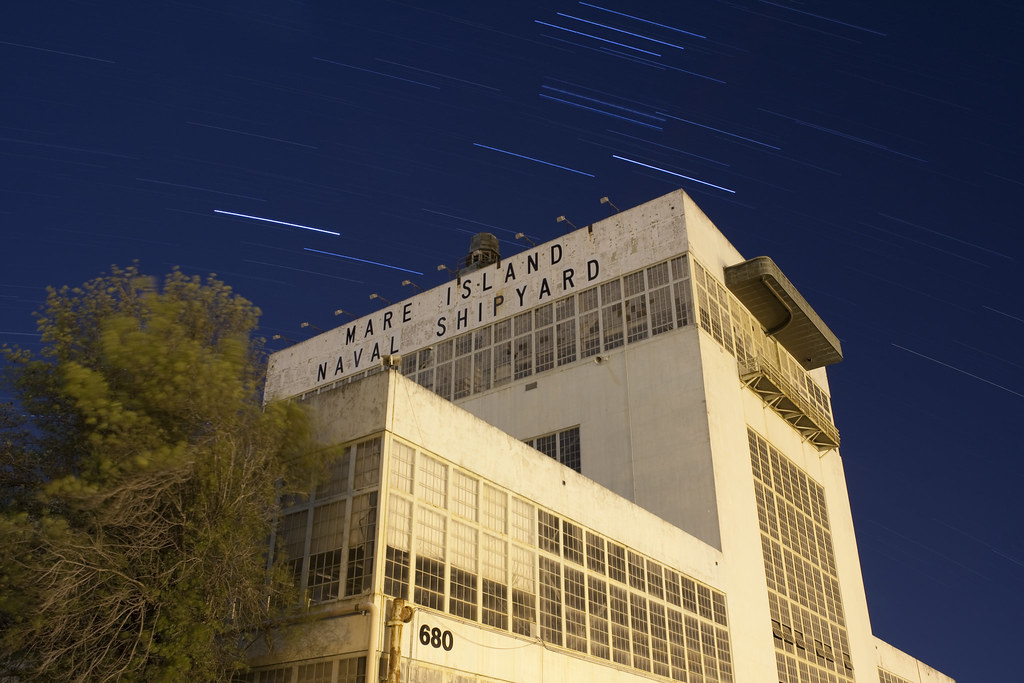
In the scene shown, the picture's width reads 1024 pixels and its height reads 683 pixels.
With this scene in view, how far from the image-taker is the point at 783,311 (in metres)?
41.6

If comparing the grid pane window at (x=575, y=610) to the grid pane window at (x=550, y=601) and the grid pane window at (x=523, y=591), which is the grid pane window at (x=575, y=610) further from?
the grid pane window at (x=523, y=591)

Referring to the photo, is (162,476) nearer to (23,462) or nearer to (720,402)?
(23,462)

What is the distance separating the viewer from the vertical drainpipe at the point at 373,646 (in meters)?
17.8

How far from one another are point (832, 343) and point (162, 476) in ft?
115

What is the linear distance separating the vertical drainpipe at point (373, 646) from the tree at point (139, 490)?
184 centimetres

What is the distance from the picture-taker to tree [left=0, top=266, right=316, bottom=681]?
16047 mm

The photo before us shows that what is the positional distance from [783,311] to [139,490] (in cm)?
3145

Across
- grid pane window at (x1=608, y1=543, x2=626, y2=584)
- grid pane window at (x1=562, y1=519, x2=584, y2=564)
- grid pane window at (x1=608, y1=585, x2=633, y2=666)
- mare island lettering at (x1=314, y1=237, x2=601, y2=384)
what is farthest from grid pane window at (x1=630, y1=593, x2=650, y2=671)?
mare island lettering at (x1=314, y1=237, x2=601, y2=384)

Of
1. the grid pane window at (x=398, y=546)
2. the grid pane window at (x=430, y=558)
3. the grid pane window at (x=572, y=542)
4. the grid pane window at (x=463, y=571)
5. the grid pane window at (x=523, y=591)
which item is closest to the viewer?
the grid pane window at (x=398, y=546)

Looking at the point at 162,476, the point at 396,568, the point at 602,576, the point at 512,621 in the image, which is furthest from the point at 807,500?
the point at 162,476

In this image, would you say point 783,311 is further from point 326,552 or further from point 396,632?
point 396,632

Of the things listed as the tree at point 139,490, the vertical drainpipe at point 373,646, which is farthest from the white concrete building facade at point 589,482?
the tree at point 139,490

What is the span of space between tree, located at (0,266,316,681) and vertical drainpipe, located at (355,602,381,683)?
1.84 metres

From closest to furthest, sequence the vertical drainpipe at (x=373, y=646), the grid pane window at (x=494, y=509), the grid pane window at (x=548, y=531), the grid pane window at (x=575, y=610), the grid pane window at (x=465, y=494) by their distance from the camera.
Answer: the vertical drainpipe at (x=373, y=646) → the grid pane window at (x=465, y=494) → the grid pane window at (x=494, y=509) → the grid pane window at (x=575, y=610) → the grid pane window at (x=548, y=531)
